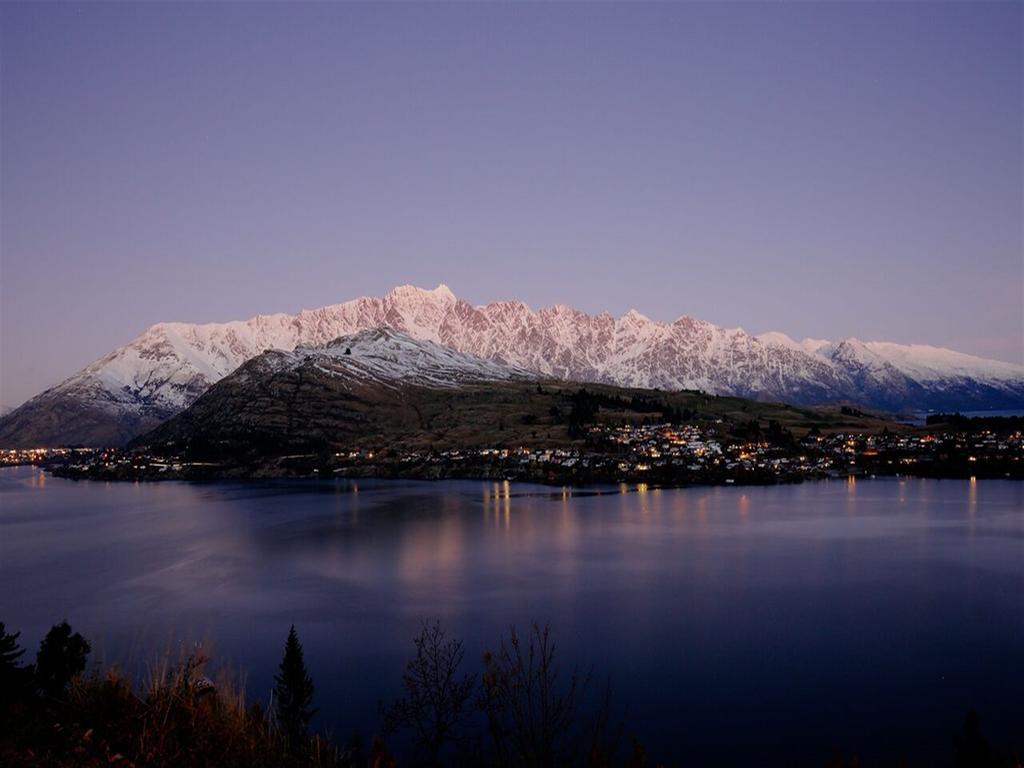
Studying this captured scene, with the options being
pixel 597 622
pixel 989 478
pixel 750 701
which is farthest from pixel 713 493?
pixel 750 701

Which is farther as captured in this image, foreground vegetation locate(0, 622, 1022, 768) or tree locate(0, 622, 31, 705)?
tree locate(0, 622, 31, 705)

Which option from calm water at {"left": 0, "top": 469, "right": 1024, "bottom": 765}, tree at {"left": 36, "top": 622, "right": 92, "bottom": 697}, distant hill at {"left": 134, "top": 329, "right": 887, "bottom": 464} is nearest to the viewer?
tree at {"left": 36, "top": 622, "right": 92, "bottom": 697}

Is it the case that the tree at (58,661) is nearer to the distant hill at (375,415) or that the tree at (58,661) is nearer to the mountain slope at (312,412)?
the distant hill at (375,415)

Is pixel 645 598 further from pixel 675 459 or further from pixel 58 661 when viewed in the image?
pixel 675 459

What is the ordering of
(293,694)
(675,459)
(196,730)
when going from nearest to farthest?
(196,730) → (293,694) → (675,459)

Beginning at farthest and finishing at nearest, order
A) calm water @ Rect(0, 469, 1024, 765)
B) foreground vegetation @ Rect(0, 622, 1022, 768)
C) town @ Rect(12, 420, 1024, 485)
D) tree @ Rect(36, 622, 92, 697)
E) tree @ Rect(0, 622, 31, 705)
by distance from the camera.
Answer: town @ Rect(12, 420, 1024, 485), calm water @ Rect(0, 469, 1024, 765), tree @ Rect(36, 622, 92, 697), tree @ Rect(0, 622, 31, 705), foreground vegetation @ Rect(0, 622, 1022, 768)

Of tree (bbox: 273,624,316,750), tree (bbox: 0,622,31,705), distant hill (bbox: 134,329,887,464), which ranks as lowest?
tree (bbox: 273,624,316,750)

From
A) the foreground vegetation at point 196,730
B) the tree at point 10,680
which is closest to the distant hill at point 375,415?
the foreground vegetation at point 196,730

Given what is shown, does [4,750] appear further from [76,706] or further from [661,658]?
[661,658]

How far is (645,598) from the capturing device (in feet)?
150

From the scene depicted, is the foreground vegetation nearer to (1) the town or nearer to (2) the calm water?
(2) the calm water

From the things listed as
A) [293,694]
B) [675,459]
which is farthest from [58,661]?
[675,459]

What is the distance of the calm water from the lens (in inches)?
1109

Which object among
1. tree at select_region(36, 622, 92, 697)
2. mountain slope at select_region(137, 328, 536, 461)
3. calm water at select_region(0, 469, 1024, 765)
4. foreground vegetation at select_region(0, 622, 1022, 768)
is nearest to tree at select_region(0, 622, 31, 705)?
foreground vegetation at select_region(0, 622, 1022, 768)
